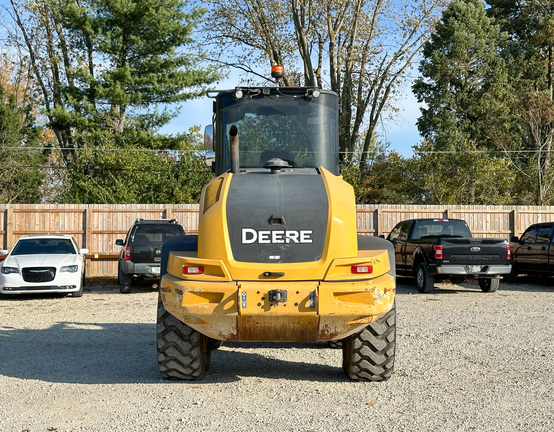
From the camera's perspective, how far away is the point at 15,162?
3152cm

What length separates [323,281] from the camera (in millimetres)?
6133

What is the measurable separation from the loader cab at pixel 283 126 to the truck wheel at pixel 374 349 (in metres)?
1.79

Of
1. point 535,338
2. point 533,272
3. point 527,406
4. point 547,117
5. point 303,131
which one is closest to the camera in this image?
point 527,406

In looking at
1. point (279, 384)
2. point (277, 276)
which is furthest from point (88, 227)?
point (277, 276)

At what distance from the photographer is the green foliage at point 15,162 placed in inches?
1244

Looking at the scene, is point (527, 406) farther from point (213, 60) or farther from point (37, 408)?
point (213, 60)

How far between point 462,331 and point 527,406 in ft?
14.5

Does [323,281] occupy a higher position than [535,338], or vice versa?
[323,281]

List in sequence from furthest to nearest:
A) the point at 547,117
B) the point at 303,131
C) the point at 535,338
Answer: the point at 547,117
the point at 535,338
the point at 303,131

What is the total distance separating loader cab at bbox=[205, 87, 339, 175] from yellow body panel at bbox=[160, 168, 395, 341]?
1.20 m

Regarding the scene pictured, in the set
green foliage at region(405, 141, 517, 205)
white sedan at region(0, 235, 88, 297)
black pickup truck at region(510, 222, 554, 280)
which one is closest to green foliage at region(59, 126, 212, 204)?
green foliage at region(405, 141, 517, 205)

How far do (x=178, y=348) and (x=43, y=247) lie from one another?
11201 millimetres

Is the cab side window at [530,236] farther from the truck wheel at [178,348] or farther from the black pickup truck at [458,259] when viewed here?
the truck wheel at [178,348]

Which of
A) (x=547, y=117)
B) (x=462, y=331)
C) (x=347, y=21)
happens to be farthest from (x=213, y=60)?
(x=462, y=331)
